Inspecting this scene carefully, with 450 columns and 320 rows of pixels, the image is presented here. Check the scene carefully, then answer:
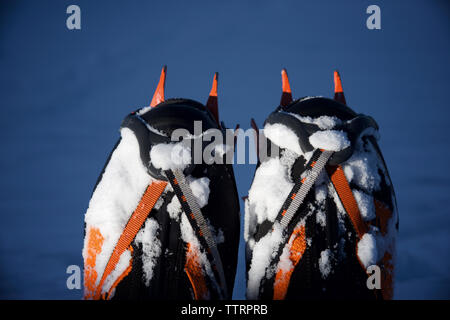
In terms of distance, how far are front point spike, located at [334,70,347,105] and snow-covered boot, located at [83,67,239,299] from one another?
0.71 meters

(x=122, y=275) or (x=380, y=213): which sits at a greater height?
(x=380, y=213)

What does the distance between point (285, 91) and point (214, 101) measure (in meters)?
0.38

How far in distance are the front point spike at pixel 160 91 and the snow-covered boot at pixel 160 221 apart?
0.18 meters

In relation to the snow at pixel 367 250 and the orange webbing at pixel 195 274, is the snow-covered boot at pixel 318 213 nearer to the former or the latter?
the snow at pixel 367 250

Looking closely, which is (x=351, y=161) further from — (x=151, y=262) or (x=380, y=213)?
(x=151, y=262)

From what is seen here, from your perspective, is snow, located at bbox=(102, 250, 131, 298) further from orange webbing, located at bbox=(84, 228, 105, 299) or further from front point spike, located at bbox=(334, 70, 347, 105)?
front point spike, located at bbox=(334, 70, 347, 105)

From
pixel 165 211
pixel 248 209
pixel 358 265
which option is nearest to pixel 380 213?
pixel 358 265

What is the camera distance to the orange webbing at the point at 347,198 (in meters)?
2.01

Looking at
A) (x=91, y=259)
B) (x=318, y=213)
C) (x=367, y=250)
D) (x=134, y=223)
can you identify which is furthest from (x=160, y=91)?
(x=367, y=250)

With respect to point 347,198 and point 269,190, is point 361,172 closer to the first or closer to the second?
point 347,198

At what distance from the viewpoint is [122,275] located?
1.94 metres

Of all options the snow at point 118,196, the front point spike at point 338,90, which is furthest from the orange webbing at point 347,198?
the snow at point 118,196

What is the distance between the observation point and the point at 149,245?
1968 millimetres
